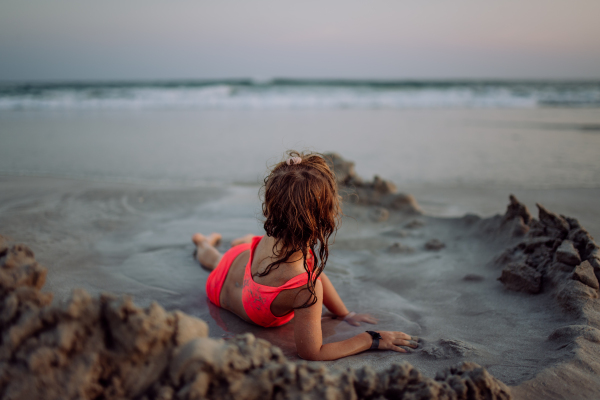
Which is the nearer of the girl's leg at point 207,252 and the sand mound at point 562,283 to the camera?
the sand mound at point 562,283

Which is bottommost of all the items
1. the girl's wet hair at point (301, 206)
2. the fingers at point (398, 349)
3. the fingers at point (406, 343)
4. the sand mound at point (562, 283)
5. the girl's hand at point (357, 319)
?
the girl's hand at point (357, 319)

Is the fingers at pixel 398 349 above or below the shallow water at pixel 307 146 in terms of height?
below

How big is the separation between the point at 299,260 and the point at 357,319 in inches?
26.5

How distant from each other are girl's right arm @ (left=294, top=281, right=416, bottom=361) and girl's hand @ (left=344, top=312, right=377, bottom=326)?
1.12ft

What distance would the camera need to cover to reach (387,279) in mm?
3113

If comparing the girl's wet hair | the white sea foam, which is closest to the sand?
the girl's wet hair

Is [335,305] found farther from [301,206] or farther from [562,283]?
[562,283]

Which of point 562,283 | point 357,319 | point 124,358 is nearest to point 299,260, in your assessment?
point 357,319

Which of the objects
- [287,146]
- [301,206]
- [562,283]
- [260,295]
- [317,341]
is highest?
[301,206]

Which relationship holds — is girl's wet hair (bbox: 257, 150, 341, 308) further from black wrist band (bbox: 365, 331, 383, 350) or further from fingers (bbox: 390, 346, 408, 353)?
fingers (bbox: 390, 346, 408, 353)

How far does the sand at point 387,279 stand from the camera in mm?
1699

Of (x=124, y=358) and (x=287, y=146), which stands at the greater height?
(x=287, y=146)

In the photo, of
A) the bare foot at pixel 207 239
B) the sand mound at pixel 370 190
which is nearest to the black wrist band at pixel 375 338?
the bare foot at pixel 207 239

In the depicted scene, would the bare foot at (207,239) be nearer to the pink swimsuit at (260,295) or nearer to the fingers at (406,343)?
the pink swimsuit at (260,295)
